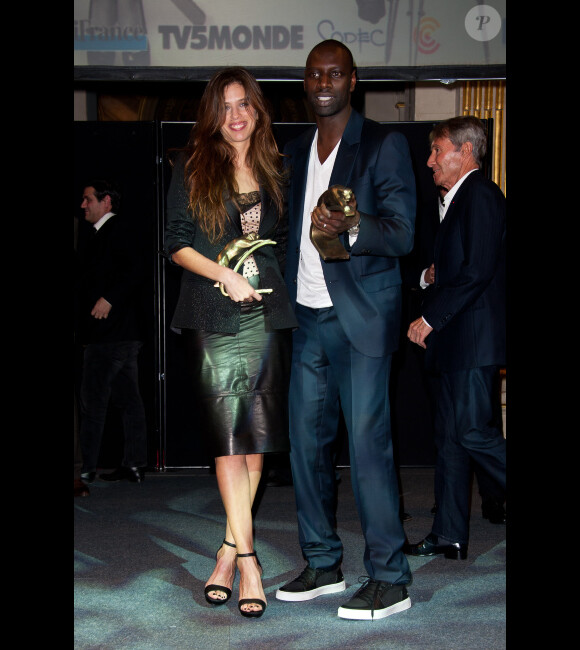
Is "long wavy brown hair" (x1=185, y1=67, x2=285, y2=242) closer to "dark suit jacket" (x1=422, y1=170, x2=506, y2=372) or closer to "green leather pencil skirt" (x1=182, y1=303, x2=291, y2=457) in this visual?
"green leather pencil skirt" (x1=182, y1=303, x2=291, y2=457)

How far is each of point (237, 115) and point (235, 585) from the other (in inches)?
65.0

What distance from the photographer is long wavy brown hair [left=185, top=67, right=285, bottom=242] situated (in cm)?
280

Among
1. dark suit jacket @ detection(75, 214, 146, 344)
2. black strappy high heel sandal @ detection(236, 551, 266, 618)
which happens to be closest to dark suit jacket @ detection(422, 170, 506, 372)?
black strappy high heel sandal @ detection(236, 551, 266, 618)

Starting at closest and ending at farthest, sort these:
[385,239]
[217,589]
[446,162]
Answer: [385,239], [217,589], [446,162]

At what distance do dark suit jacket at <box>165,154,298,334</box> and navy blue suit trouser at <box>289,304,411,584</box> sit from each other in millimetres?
120

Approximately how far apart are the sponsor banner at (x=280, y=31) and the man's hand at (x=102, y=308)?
1.36 m

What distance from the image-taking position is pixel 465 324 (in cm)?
334

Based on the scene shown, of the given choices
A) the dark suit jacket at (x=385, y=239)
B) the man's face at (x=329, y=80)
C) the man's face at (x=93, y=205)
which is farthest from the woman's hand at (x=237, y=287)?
the man's face at (x=93, y=205)

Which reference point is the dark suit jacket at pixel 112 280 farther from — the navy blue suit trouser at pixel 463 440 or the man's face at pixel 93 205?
the navy blue suit trouser at pixel 463 440

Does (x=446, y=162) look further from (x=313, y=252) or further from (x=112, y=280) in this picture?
(x=112, y=280)

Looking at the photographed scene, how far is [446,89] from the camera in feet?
21.1

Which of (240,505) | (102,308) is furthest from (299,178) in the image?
(102,308)
